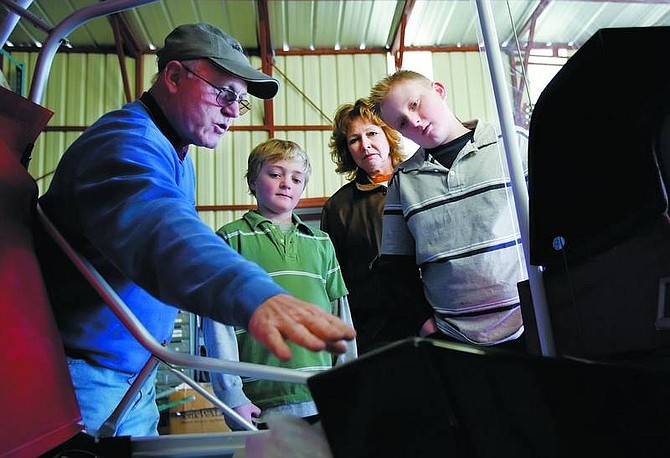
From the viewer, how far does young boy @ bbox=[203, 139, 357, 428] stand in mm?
1156

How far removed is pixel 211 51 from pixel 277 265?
51cm

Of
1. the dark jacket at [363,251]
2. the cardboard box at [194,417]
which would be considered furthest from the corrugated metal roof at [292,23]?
the dark jacket at [363,251]

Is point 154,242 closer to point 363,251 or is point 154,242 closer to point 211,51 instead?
point 211,51

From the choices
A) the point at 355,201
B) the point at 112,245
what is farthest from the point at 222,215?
the point at 112,245

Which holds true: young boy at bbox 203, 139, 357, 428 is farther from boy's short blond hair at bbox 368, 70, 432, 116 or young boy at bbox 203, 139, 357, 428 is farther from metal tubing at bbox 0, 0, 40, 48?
metal tubing at bbox 0, 0, 40, 48

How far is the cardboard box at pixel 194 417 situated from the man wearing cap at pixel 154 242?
2.17m

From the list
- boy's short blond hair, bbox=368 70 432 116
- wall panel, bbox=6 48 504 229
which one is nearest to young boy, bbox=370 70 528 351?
boy's short blond hair, bbox=368 70 432 116

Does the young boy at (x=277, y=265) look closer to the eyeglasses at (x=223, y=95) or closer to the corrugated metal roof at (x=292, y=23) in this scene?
the eyeglasses at (x=223, y=95)

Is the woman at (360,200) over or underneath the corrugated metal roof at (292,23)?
underneath

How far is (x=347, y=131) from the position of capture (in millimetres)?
1816

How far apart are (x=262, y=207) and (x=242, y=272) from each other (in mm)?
1052

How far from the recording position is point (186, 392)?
404 centimetres

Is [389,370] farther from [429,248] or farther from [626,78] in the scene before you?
[429,248]

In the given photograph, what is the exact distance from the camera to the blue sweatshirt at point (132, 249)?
1.72ft
